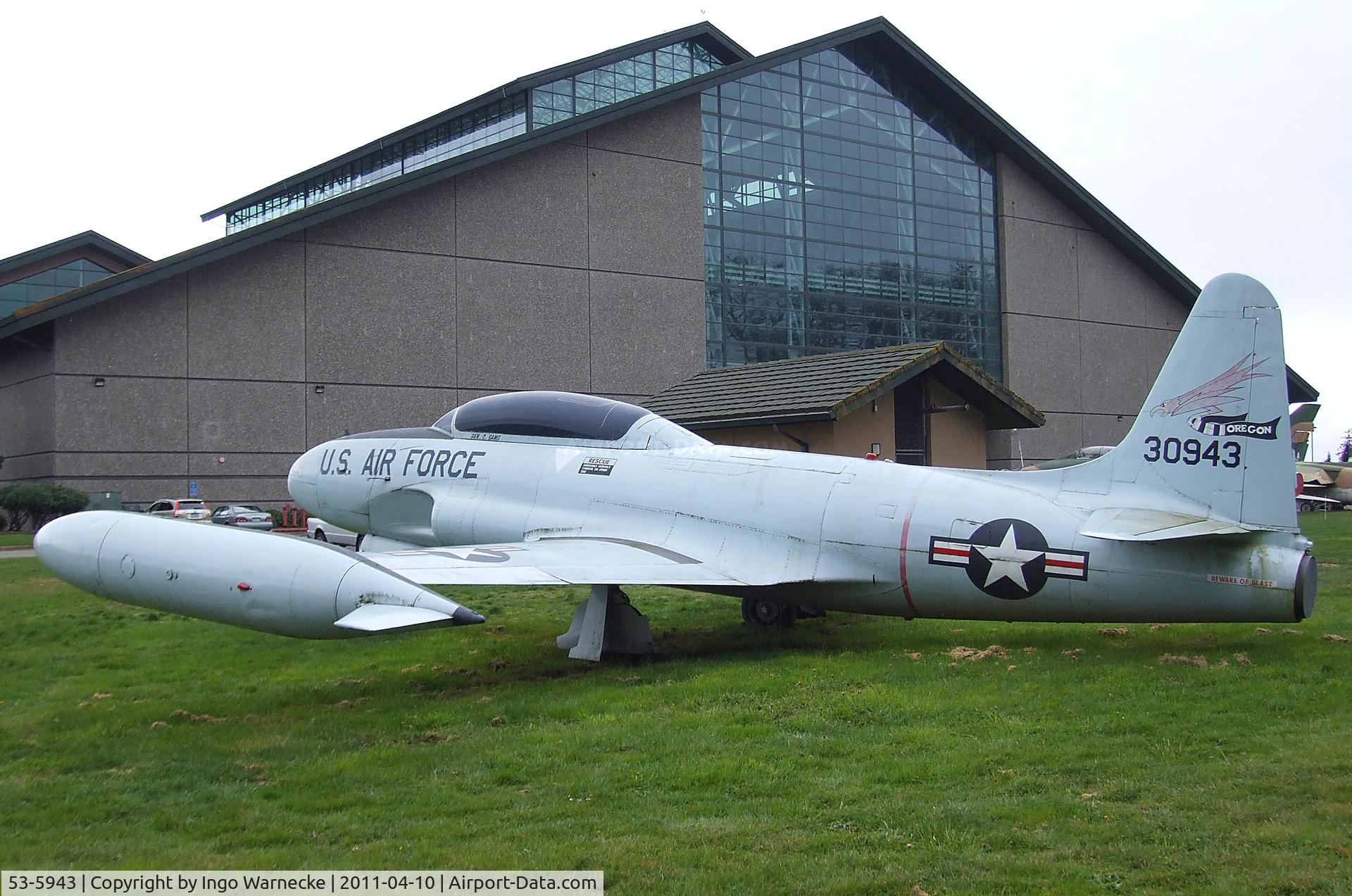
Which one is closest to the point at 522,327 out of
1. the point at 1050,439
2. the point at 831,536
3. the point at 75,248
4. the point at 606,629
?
the point at 1050,439

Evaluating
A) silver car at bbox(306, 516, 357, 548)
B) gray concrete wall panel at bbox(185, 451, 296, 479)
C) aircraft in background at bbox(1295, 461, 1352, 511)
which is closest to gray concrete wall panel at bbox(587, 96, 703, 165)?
gray concrete wall panel at bbox(185, 451, 296, 479)

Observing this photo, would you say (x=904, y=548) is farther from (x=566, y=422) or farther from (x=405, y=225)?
(x=405, y=225)

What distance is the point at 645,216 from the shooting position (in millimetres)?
34344

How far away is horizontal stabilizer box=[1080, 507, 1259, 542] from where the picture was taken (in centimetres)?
834

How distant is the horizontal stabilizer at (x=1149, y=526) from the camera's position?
8.34 meters

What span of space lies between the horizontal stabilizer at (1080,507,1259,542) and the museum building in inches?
374

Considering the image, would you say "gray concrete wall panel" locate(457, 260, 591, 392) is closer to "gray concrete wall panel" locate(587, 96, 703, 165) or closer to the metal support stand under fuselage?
"gray concrete wall panel" locate(587, 96, 703, 165)

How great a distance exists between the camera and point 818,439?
1922 cm

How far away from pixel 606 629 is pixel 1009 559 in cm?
394

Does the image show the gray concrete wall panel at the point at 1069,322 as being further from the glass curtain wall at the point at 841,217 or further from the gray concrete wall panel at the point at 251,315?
the gray concrete wall panel at the point at 251,315

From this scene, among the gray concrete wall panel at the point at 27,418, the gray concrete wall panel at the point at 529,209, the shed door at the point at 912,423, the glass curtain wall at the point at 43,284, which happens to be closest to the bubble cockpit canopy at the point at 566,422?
the shed door at the point at 912,423

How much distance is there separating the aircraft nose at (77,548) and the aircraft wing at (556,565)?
223 cm

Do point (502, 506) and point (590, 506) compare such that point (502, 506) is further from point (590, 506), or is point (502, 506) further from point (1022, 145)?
point (1022, 145)

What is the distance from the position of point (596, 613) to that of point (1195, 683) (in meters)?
5.24
